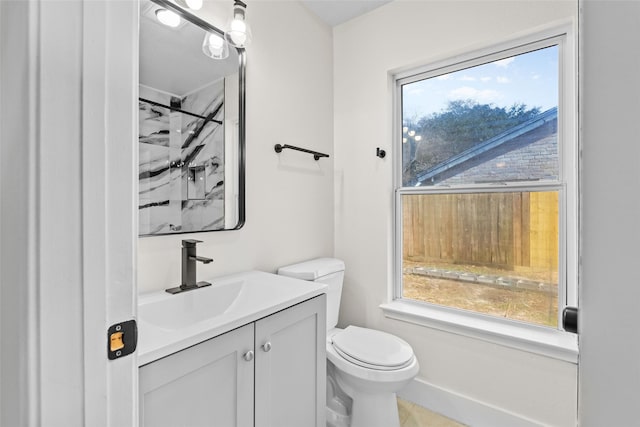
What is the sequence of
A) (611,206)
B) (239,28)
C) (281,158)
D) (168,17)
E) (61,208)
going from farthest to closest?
(281,158)
(239,28)
(168,17)
(61,208)
(611,206)

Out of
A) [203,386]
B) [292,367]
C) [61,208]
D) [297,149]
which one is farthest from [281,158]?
[61,208]

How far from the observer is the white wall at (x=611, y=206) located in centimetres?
18

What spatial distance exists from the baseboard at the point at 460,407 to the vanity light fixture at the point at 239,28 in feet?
6.69

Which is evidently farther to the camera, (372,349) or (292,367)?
(372,349)

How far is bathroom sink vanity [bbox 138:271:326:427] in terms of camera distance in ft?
2.56

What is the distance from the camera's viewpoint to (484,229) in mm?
1711

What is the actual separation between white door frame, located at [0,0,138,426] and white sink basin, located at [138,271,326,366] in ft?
0.85

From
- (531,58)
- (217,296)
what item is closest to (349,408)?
(217,296)

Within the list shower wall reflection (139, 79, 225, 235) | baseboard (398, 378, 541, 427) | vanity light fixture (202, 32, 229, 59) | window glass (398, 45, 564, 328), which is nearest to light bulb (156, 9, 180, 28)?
vanity light fixture (202, 32, 229, 59)

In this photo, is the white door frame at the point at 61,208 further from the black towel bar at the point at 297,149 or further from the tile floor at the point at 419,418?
the tile floor at the point at 419,418

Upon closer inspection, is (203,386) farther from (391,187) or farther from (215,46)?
(391,187)

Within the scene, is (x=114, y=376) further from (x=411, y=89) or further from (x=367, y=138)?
(x=411, y=89)

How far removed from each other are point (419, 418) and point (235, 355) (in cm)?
130

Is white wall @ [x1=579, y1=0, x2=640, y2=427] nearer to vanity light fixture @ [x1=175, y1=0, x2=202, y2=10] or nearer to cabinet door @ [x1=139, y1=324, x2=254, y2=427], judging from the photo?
cabinet door @ [x1=139, y1=324, x2=254, y2=427]
